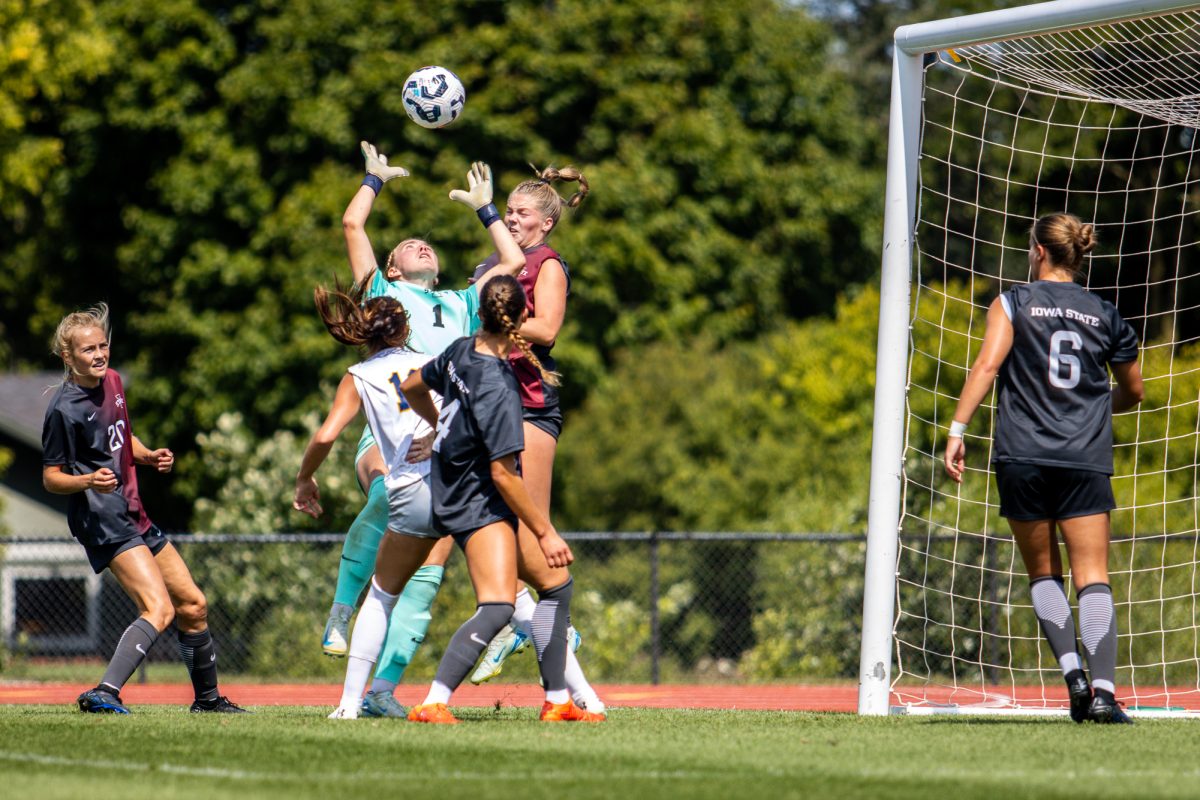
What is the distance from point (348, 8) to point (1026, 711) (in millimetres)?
18740

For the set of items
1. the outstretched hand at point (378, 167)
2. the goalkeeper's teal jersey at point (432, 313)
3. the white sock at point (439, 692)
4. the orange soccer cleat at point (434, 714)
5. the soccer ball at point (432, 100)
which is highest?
the soccer ball at point (432, 100)

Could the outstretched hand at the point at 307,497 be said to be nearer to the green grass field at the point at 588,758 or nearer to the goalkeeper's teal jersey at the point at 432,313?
the goalkeeper's teal jersey at the point at 432,313

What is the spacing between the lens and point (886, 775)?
4.83m

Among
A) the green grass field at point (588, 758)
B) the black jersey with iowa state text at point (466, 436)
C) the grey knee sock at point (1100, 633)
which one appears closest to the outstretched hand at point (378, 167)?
the black jersey with iowa state text at point (466, 436)

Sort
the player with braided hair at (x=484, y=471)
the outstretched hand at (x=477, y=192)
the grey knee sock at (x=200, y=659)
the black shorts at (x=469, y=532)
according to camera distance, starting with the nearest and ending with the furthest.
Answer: the player with braided hair at (x=484, y=471)
the black shorts at (x=469, y=532)
the outstretched hand at (x=477, y=192)
the grey knee sock at (x=200, y=659)

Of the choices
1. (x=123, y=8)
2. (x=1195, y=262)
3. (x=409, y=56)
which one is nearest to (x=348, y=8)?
(x=409, y=56)

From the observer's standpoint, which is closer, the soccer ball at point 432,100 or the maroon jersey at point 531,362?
the maroon jersey at point 531,362

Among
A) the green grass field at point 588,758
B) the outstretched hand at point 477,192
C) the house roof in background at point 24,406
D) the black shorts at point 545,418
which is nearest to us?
the green grass field at point 588,758

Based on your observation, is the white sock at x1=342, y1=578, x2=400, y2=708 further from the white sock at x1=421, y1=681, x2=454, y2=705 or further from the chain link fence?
the chain link fence

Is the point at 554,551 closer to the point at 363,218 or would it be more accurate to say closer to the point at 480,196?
the point at 480,196

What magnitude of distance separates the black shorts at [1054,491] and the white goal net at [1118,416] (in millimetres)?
1039

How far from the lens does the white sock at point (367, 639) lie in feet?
20.9

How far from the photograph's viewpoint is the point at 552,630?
6.12 metres

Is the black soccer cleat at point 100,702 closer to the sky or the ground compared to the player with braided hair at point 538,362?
closer to the ground
